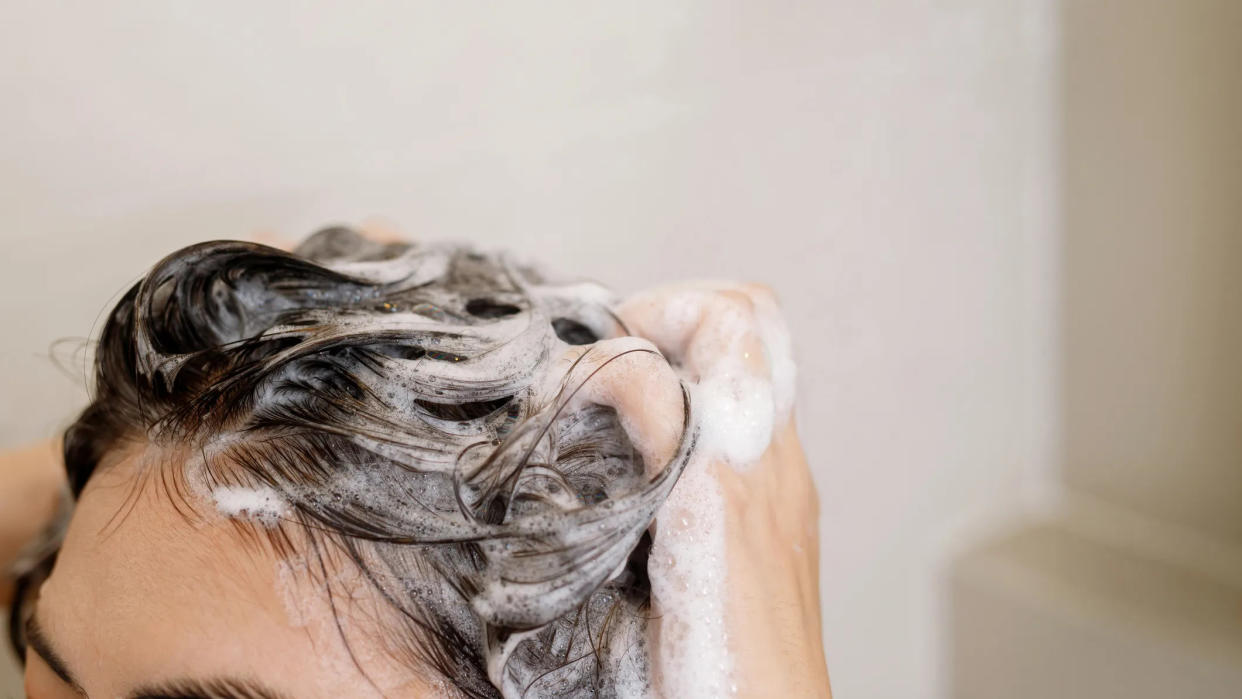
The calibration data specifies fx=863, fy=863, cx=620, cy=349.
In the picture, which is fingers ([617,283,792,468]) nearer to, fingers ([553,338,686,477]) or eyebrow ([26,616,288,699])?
fingers ([553,338,686,477])

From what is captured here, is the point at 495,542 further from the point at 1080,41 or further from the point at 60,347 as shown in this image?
the point at 1080,41

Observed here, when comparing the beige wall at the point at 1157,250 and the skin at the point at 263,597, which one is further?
the beige wall at the point at 1157,250

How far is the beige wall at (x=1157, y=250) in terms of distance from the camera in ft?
4.38

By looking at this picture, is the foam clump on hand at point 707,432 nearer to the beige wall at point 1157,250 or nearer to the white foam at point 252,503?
the white foam at point 252,503

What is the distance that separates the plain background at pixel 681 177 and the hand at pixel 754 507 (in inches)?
21.8

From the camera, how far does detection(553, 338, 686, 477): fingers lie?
64 centimetres

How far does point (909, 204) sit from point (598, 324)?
37.3 inches

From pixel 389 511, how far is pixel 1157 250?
1393mm

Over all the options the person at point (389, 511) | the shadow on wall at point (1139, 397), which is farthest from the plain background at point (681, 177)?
the person at point (389, 511)

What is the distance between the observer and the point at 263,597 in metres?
0.58

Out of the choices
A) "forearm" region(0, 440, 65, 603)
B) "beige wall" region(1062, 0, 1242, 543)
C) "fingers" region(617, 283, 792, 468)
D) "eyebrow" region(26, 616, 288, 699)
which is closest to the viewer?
"eyebrow" region(26, 616, 288, 699)

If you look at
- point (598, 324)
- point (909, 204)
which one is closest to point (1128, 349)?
point (909, 204)

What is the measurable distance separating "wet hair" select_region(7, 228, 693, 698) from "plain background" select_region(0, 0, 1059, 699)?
0.45 m

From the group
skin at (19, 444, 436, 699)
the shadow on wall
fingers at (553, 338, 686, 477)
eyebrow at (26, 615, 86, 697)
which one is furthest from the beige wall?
eyebrow at (26, 615, 86, 697)
